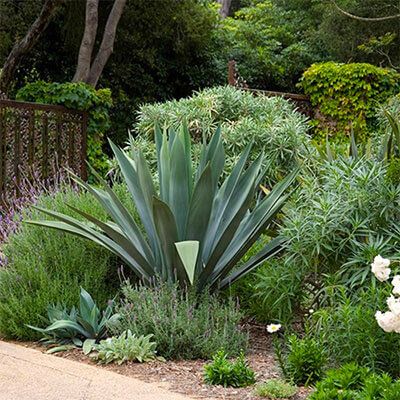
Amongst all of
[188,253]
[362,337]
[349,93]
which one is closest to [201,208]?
[188,253]

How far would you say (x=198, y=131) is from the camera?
8680mm

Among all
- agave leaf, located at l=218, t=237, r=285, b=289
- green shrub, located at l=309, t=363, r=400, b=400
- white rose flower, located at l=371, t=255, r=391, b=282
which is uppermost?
white rose flower, located at l=371, t=255, r=391, b=282

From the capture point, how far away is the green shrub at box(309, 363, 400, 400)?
11.9 feet

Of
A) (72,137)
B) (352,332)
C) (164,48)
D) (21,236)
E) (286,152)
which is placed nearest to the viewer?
(352,332)

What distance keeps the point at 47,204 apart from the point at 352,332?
3.59 m

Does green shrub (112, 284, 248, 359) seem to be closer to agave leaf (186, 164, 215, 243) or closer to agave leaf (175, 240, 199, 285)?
agave leaf (175, 240, 199, 285)

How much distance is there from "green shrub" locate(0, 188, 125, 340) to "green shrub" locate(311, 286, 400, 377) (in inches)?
86.3

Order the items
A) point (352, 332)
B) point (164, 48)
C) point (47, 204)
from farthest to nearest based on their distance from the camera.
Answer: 1. point (164, 48)
2. point (47, 204)
3. point (352, 332)

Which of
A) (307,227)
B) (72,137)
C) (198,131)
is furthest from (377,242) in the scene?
(72,137)

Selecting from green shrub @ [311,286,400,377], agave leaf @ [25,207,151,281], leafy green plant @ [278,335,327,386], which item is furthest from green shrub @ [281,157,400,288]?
agave leaf @ [25,207,151,281]

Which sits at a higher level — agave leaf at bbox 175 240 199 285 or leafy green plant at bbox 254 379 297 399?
agave leaf at bbox 175 240 199 285

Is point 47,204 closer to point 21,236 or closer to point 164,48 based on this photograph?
point 21,236

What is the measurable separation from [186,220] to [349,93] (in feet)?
24.8

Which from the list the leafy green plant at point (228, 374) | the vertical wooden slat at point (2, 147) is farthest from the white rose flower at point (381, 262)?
the vertical wooden slat at point (2, 147)
